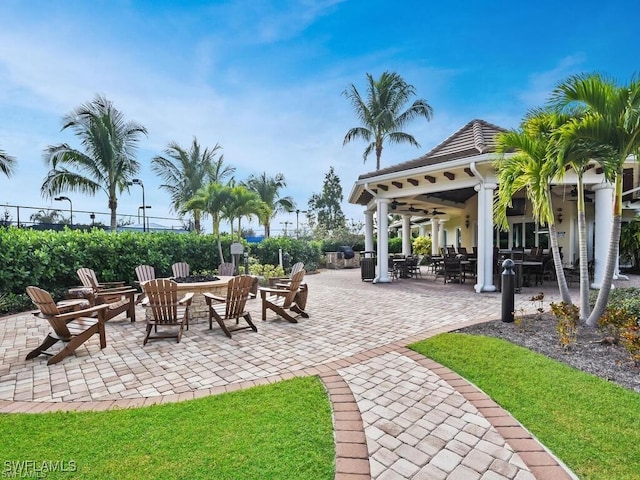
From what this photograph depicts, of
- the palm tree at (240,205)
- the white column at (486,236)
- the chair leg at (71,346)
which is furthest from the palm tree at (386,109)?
the chair leg at (71,346)

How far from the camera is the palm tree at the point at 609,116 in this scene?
448cm

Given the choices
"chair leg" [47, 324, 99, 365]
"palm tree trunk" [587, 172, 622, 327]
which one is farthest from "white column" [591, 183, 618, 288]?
"chair leg" [47, 324, 99, 365]

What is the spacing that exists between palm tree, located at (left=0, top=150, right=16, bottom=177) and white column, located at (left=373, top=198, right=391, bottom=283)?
1462cm

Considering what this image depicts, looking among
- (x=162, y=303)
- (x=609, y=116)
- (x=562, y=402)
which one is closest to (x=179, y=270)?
(x=162, y=303)

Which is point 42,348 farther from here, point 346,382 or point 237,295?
point 346,382

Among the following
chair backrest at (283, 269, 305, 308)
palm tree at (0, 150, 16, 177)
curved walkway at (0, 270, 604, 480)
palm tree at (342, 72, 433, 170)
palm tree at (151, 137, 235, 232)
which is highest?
palm tree at (342, 72, 433, 170)

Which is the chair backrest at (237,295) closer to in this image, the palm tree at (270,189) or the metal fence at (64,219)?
the metal fence at (64,219)

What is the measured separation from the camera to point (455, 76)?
12.4 meters

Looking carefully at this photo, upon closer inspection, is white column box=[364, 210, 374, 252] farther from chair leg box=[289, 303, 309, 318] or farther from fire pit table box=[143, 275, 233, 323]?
fire pit table box=[143, 275, 233, 323]

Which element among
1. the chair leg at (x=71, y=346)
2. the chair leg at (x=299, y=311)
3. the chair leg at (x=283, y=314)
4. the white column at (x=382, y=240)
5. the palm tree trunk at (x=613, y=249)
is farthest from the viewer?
the white column at (x=382, y=240)

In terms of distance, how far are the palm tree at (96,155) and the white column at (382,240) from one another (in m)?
13.0

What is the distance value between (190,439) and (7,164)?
52.1ft

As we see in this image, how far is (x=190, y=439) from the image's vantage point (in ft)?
8.14

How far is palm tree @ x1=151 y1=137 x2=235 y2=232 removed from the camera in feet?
73.4
